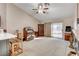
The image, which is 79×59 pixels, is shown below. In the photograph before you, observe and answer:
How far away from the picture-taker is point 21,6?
7.30 feet

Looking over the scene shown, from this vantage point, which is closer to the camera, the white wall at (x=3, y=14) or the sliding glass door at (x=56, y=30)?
the white wall at (x=3, y=14)

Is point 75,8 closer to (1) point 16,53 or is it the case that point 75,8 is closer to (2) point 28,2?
(2) point 28,2

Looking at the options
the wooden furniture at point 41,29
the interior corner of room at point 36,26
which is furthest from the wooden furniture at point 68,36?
the wooden furniture at point 41,29

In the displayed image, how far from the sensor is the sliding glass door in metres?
2.28

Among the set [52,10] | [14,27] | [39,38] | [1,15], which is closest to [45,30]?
[39,38]

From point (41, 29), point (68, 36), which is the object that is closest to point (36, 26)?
point (41, 29)

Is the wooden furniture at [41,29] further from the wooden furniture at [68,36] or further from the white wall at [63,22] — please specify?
the wooden furniture at [68,36]

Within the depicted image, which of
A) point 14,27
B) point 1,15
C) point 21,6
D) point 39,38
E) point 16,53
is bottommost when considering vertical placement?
point 16,53

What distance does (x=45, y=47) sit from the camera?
7.36 ft

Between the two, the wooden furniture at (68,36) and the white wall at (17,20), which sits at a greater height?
the white wall at (17,20)

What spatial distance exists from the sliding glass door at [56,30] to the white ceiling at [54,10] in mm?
123

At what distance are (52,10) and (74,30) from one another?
0.50 m

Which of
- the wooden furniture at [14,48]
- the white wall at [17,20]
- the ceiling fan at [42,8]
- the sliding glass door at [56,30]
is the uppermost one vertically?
the ceiling fan at [42,8]

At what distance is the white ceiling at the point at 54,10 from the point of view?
2199mm
